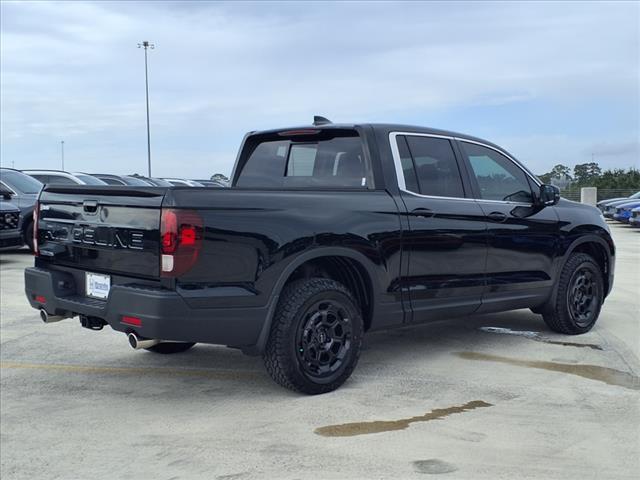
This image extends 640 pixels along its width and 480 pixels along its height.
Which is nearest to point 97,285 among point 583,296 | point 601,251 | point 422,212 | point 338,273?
point 338,273

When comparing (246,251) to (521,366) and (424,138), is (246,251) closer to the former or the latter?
(424,138)

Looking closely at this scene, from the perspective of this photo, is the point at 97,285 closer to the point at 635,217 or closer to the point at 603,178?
the point at 635,217

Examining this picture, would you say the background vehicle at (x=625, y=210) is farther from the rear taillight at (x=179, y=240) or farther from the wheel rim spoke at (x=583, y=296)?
the rear taillight at (x=179, y=240)

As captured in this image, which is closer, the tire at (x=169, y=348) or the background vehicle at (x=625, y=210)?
the tire at (x=169, y=348)

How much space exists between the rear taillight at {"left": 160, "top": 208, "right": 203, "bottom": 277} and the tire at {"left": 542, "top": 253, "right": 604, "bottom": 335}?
12.4 ft

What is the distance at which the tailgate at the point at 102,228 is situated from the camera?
4277 millimetres

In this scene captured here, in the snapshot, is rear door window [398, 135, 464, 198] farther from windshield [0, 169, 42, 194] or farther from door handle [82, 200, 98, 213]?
windshield [0, 169, 42, 194]

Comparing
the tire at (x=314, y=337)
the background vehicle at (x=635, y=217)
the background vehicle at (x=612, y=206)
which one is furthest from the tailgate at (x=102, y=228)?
the background vehicle at (x=612, y=206)

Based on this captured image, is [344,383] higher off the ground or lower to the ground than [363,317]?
lower

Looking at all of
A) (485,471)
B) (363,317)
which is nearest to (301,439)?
(485,471)

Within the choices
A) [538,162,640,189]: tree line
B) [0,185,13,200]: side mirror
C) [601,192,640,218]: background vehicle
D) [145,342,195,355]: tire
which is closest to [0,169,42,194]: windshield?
[0,185,13,200]: side mirror

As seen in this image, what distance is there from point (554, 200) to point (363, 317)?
7.81 ft

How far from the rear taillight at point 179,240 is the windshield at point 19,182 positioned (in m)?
10.6

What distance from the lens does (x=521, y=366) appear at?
18.4 feet
